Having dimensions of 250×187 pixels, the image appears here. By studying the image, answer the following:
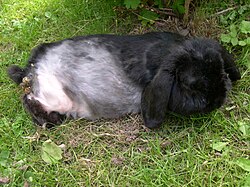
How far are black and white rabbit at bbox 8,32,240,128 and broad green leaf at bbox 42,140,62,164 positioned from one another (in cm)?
22

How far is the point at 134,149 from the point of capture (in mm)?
3221

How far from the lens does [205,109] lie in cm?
308

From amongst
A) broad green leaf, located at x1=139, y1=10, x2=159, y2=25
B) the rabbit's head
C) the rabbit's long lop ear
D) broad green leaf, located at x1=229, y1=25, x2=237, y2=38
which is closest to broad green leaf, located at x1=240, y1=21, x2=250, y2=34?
broad green leaf, located at x1=229, y1=25, x2=237, y2=38

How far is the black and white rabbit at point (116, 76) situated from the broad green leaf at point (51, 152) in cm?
22

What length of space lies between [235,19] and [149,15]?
29.5 inches

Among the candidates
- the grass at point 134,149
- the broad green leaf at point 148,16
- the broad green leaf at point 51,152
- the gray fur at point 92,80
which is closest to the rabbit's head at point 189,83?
the grass at point 134,149

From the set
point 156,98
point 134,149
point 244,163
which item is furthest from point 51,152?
point 244,163

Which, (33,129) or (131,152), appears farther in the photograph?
(33,129)

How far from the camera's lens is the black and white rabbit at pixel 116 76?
306 centimetres

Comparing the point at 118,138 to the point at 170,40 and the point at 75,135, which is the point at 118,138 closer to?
the point at 75,135

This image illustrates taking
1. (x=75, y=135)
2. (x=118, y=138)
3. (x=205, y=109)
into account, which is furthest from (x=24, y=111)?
(x=205, y=109)

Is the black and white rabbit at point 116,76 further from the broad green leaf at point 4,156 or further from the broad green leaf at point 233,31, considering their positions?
the broad green leaf at point 233,31

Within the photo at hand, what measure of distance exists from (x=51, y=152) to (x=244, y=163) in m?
1.35

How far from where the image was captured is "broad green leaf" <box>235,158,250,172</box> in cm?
289
